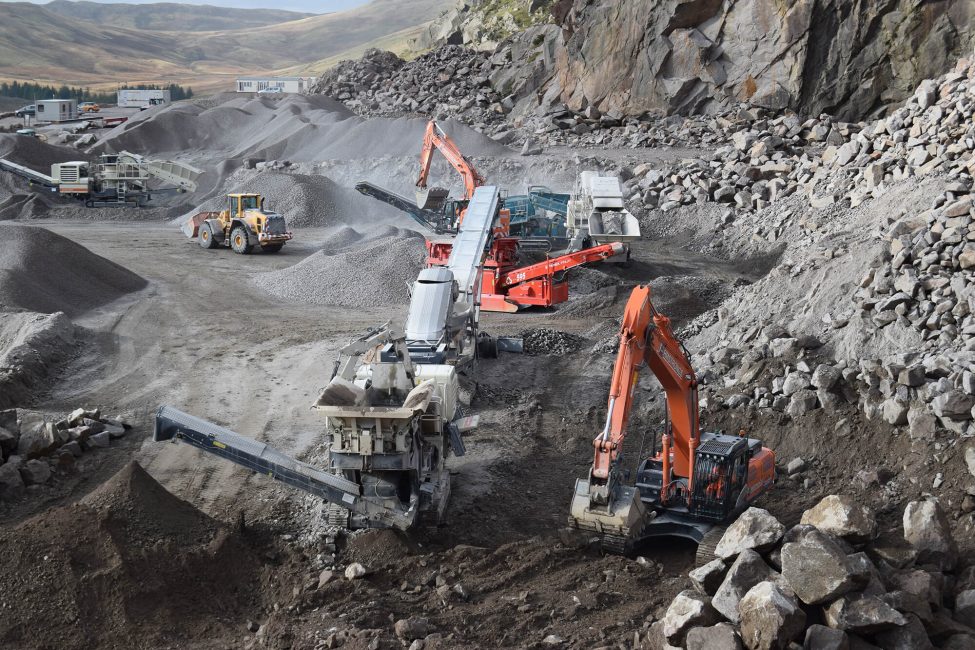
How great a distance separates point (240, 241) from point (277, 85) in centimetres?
4088

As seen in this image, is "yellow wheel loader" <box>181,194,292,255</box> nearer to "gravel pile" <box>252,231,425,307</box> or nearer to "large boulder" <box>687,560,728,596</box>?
"gravel pile" <box>252,231,425,307</box>

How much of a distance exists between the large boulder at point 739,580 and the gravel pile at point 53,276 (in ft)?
51.1

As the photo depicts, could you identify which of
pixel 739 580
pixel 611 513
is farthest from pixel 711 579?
pixel 611 513

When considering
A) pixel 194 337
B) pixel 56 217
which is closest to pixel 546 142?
pixel 56 217

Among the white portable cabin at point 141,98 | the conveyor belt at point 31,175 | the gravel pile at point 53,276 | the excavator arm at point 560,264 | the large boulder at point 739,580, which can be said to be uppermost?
the white portable cabin at point 141,98

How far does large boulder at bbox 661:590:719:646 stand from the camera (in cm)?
701

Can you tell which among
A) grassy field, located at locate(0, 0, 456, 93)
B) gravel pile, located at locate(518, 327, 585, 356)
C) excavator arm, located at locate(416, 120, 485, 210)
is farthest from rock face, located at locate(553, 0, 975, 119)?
grassy field, located at locate(0, 0, 456, 93)

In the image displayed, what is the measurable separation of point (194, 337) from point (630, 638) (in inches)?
507

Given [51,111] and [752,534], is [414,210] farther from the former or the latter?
[51,111]

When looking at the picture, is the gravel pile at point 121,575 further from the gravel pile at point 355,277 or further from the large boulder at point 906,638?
the gravel pile at point 355,277

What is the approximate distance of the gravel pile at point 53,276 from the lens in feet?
62.5

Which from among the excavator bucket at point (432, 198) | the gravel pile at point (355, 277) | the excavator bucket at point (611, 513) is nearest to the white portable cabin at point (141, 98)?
the excavator bucket at point (432, 198)

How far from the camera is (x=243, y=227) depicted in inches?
1089

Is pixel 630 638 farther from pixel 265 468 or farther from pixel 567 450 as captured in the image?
pixel 567 450
